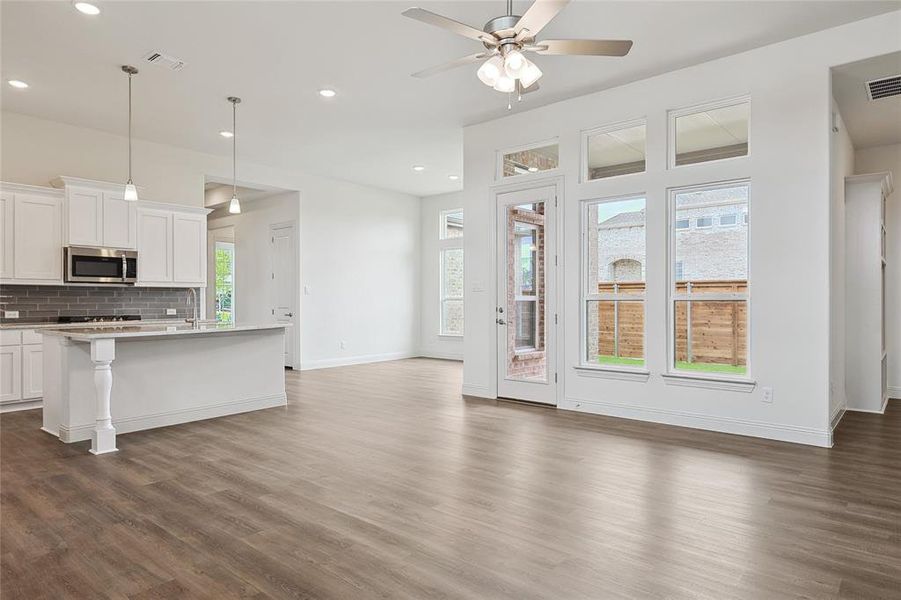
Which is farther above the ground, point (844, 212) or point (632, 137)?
point (632, 137)

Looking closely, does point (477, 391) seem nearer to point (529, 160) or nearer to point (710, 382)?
point (710, 382)

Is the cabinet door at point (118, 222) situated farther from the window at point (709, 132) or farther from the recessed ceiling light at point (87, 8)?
the window at point (709, 132)

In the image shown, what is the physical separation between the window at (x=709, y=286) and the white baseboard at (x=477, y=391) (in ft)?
7.00

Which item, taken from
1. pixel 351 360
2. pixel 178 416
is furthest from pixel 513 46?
pixel 351 360

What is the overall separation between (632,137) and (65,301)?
6.60 m

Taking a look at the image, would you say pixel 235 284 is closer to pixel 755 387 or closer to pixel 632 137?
pixel 632 137

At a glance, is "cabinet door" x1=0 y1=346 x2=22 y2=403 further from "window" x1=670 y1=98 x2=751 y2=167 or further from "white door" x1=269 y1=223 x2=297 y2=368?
"window" x1=670 y1=98 x2=751 y2=167

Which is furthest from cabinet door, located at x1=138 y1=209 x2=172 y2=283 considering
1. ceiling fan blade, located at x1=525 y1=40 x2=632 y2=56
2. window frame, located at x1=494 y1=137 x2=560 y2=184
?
ceiling fan blade, located at x1=525 y1=40 x2=632 y2=56

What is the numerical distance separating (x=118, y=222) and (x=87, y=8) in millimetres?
3014

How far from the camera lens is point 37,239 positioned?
18.6 ft

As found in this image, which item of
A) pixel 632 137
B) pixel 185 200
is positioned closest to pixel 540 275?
pixel 632 137

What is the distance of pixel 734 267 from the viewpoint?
4582mm

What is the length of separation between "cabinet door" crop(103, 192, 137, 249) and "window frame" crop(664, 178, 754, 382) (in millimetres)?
5897

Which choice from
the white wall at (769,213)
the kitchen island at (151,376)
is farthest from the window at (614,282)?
the kitchen island at (151,376)
